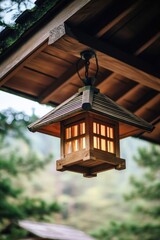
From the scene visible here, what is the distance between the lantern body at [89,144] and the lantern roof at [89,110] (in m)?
0.09

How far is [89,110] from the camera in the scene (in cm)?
225

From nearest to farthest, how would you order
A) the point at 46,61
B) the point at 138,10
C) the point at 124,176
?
1. the point at 138,10
2. the point at 46,61
3. the point at 124,176

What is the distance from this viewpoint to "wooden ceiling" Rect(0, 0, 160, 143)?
7.59ft

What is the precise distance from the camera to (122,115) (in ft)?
8.13

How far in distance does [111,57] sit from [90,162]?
2.32 feet

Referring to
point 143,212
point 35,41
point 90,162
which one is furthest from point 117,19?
point 143,212

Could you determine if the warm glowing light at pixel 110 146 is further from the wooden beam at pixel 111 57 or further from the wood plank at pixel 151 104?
the wood plank at pixel 151 104

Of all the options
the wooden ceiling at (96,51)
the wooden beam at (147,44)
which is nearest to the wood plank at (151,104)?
the wooden ceiling at (96,51)

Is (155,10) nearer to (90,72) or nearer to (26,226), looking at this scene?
(90,72)

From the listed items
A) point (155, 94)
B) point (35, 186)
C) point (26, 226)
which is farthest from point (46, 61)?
point (35, 186)

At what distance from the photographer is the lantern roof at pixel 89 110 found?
2299 mm

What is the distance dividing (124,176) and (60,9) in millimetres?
24906

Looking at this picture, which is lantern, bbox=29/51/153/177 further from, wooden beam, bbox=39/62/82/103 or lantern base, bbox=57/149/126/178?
wooden beam, bbox=39/62/82/103

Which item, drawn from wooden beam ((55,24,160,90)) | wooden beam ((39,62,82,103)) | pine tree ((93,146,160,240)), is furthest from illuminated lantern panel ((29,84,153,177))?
pine tree ((93,146,160,240))
